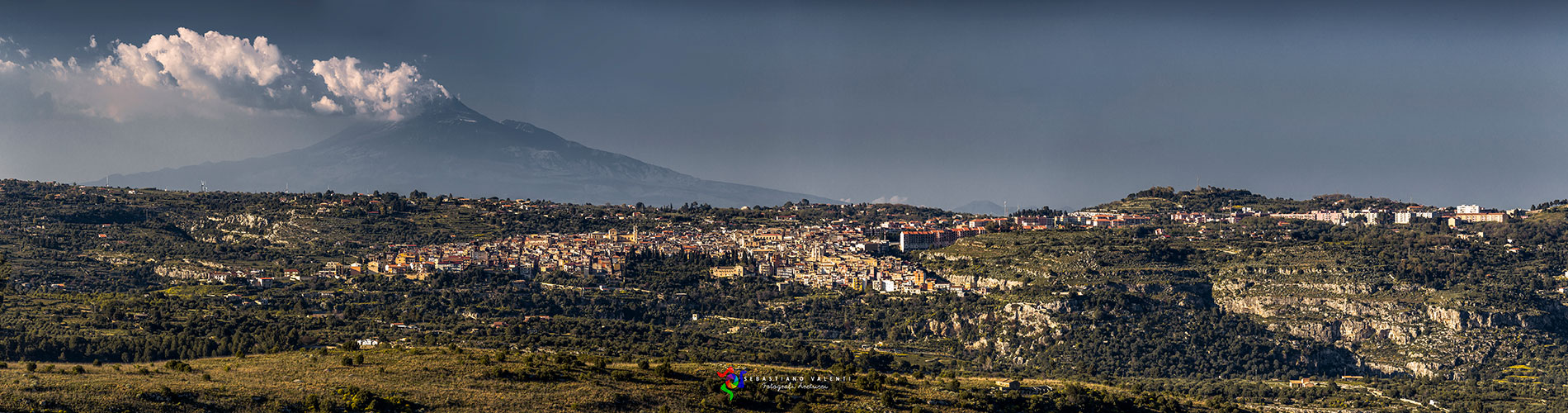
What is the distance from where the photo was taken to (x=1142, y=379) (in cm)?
5800

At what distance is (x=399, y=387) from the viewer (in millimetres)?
33750

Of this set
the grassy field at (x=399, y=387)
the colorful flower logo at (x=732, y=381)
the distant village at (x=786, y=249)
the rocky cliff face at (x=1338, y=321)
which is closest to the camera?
the grassy field at (x=399, y=387)

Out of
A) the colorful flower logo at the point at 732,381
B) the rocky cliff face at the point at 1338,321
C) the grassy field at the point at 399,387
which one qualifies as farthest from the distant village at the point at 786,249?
the colorful flower logo at the point at 732,381

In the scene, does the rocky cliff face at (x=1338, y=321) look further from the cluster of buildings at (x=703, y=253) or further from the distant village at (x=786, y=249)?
the cluster of buildings at (x=703, y=253)

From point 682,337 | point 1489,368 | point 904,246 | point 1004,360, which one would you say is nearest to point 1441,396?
point 1489,368

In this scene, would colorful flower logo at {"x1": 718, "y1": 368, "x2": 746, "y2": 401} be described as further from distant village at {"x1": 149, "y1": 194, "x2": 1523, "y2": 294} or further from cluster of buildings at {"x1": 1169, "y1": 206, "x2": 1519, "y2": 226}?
cluster of buildings at {"x1": 1169, "y1": 206, "x2": 1519, "y2": 226}

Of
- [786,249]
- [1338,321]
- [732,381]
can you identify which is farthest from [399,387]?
[786,249]

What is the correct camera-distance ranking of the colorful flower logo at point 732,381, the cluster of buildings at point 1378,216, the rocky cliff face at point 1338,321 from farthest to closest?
the cluster of buildings at point 1378,216
the rocky cliff face at point 1338,321
the colorful flower logo at point 732,381

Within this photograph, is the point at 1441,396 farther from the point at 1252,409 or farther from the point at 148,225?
the point at 148,225

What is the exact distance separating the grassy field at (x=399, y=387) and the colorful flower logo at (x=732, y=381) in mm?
291

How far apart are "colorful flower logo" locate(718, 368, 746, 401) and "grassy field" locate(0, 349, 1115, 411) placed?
0.95 feet

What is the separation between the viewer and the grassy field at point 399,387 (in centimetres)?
3012

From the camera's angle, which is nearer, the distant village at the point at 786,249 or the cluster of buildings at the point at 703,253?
the distant village at the point at 786,249

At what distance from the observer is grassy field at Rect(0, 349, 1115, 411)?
1186 inches
